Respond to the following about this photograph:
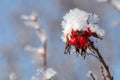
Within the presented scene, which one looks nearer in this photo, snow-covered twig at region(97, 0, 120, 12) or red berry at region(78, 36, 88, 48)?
snow-covered twig at region(97, 0, 120, 12)

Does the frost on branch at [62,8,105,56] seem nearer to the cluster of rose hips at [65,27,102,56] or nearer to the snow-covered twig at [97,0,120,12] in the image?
the cluster of rose hips at [65,27,102,56]

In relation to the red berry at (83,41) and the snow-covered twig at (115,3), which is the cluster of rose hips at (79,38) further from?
the snow-covered twig at (115,3)

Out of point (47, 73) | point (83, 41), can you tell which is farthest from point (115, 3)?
point (47, 73)

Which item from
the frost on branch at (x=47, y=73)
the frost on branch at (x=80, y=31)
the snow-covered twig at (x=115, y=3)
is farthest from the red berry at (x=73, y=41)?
the snow-covered twig at (x=115, y=3)

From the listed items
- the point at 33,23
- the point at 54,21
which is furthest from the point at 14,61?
the point at 33,23

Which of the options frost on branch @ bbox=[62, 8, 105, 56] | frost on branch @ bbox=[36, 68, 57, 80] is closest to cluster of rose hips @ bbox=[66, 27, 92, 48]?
frost on branch @ bbox=[62, 8, 105, 56]

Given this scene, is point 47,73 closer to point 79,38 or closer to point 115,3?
point 79,38

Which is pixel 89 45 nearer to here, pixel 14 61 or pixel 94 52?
pixel 94 52


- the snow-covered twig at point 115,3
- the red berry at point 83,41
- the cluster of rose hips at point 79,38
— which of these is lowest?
the snow-covered twig at point 115,3
